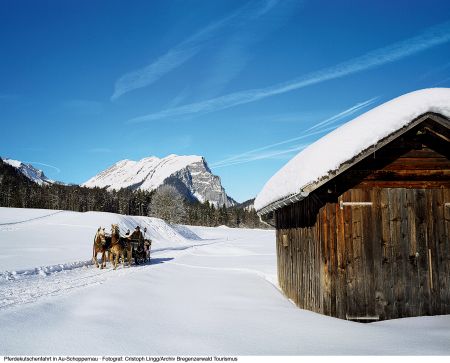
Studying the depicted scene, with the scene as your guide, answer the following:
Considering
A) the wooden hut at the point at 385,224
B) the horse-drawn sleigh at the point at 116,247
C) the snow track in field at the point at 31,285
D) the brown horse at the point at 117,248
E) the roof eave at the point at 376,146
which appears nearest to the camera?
the roof eave at the point at 376,146

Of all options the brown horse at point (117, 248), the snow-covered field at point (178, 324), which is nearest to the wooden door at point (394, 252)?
the snow-covered field at point (178, 324)

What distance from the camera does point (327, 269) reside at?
8.53 metres

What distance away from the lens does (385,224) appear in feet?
29.0

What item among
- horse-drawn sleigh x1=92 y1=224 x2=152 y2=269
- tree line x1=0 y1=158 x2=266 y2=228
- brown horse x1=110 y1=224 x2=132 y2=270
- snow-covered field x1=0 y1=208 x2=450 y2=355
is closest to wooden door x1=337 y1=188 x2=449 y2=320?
snow-covered field x1=0 y1=208 x2=450 y2=355

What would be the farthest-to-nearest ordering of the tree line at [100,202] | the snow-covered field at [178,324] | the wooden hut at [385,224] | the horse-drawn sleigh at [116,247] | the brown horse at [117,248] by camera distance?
the tree line at [100,202]
the horse-drawn sleigh at [116,247]
the brown horse at [117,248]
the wooden hut at [385,224]
the snow-covered field at [178,324]

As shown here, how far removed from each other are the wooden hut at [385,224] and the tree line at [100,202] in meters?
80.3

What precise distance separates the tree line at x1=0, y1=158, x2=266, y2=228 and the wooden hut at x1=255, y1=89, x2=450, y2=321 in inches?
3161

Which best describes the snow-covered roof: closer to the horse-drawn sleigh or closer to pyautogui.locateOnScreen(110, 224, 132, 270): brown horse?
pyautogui.locateOnScreen(110, 224, 132, 270): brown horse

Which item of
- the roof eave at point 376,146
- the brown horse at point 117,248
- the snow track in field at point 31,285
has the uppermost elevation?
the roof eave at point 376,146

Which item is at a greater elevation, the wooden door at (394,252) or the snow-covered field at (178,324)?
the wooden door at (394,252)

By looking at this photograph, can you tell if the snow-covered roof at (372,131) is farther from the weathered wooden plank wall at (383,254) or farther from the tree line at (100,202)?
the tree line at (100,202)

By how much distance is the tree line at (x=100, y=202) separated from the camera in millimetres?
96438

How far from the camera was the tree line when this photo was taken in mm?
96438

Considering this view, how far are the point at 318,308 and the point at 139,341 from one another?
4804 millimetres
